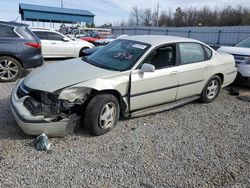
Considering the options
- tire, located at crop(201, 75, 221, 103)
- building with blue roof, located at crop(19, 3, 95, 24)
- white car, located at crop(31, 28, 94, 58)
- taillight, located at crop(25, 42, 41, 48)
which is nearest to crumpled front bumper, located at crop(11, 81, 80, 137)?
tire, located at crop(201, 75, 221, 103)

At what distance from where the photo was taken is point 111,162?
3033mm

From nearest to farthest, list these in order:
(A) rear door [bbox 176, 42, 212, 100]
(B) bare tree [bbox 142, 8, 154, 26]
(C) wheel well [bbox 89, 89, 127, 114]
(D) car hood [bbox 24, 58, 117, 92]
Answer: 1. (D) car hood [bbox 24, 58, 117, 92]
2. (C) wheel well [bbox 89, 89, 127, 114]
3. (A) rear door [bbox 176, 42, 212, 100]
4. (B) bare tree [bbox 142, 8, 154, 26]

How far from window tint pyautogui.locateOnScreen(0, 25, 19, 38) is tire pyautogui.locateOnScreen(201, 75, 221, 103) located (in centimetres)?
495

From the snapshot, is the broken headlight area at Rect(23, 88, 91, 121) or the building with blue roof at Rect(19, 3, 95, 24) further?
the building with blue roof at Rect(19, 3, 95, 24)

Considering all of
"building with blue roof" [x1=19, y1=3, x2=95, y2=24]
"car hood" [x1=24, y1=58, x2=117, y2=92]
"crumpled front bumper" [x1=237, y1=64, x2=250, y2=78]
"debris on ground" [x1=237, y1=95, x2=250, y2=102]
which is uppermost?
"building with blue roof" [x1=19, y1=3, x2=95, y2=24]

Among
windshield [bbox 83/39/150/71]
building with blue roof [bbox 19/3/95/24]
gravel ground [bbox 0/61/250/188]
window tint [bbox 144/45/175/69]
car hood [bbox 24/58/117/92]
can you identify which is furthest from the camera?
building with blue roof [bbox 19/3/95/24]

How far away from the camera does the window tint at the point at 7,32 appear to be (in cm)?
622

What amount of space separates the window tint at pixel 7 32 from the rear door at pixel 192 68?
14.4ft

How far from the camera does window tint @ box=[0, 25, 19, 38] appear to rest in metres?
6.22

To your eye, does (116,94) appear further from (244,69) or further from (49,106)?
(244,69)

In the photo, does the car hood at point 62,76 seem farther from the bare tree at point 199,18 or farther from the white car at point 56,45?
the bare tree at point 199,18

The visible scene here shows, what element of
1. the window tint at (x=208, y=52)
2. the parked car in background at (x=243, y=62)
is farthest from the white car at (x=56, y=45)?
the window tint at (x=208, y=52)

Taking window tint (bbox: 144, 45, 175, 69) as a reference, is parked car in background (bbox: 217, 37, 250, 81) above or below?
below

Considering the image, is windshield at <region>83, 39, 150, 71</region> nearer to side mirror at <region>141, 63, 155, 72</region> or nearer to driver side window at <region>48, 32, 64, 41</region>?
side mirror at <region>141, 63, 155, 72</region>
